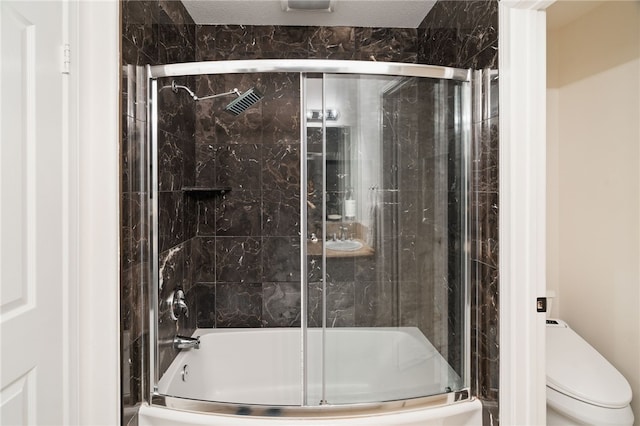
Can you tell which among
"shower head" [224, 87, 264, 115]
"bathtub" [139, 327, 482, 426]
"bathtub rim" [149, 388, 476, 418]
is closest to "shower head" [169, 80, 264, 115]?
"shower head" [224, 87, 264, 115]

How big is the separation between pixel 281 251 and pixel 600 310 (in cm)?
191

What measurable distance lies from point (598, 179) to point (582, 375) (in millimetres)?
1105

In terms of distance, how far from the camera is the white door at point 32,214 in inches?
43.5

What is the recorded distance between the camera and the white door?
1.11m

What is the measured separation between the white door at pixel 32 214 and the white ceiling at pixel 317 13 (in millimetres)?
1180

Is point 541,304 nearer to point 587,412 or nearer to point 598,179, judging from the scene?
point 587,412

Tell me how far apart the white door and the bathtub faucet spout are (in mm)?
738

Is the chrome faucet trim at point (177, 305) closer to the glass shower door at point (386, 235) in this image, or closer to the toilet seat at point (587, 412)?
the glass shower door at point (386, 235)

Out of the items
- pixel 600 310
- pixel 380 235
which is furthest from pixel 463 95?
pixel 600 310

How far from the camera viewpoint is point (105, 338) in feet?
4.77

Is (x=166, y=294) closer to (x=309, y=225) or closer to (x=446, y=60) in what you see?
(x=309, y=225)

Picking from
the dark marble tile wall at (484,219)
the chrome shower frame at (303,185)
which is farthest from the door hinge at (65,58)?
the dark marble tile wall at (484,219)

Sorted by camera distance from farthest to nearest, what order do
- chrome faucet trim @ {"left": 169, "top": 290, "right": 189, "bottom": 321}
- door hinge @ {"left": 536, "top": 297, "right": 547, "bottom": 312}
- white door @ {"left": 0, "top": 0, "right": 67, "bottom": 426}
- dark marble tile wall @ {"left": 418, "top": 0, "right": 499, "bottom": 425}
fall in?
chrome faucet trim @ {"left": 169, "top": 290, "right": 189, "bottom": 321}
dark marble tile wall @ {"left": 418, "top": 0, "right": 499, "bottom": 425}
door hinge @ {"left": 536, "top": 297, "right": 547, "bottom": 312}
white door @ {"left": 0, "top": 0, "right": 67, "bottom": 426}

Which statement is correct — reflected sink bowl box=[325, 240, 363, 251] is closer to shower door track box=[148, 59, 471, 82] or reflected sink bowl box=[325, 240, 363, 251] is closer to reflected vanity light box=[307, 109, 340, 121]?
reflected vanity light box=[307, 109, 340, 121]
